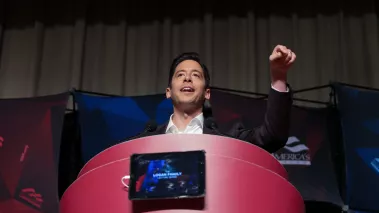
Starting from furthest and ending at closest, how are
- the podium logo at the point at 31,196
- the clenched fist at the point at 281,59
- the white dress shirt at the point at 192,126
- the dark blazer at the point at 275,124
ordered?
the podium logo at the point at 31,196
the white dress shirt at the point at 192,126
the dark blazer at the point at 275,124
the clenched fist at the point at 281,59

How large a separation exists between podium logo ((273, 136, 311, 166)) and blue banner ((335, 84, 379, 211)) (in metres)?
0.15

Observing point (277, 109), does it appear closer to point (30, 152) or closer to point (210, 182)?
point (210, 182)

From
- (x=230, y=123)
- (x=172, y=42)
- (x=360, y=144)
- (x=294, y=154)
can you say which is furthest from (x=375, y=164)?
(x=172, y=42)

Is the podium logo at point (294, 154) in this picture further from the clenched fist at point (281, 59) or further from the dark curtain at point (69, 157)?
the clenched fist at point (281, 59)

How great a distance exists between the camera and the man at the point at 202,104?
1.24 metres

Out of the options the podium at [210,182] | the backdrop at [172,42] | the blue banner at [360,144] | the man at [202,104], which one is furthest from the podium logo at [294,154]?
the podium at [210,182]

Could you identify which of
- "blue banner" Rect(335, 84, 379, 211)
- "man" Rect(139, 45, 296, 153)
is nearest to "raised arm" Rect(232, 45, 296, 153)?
"man" Rect(139, 45, 296, 153)

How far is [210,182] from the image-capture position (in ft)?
3.19

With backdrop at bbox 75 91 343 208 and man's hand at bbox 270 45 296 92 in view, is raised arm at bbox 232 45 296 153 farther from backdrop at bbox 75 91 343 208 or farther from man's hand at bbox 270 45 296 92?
backdrop at bbox 75 91 343 208

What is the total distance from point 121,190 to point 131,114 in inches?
58.6

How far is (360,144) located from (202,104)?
1074 mm

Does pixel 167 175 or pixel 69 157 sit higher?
pixel 69 157

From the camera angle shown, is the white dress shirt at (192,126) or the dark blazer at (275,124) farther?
the white dress shirt at (192,126)

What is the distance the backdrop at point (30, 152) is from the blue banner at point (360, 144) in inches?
41.4
